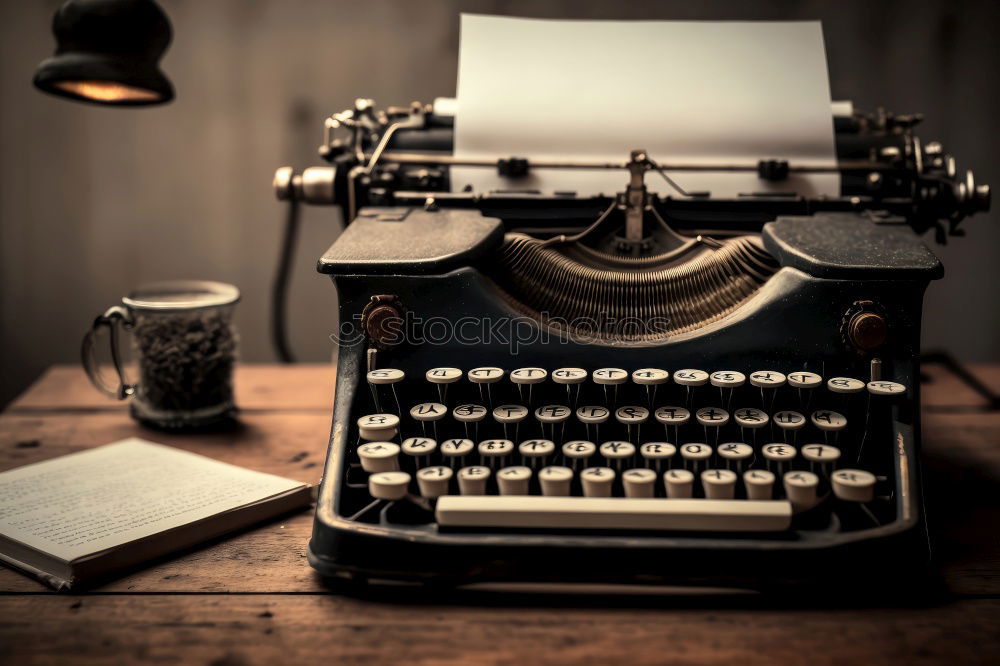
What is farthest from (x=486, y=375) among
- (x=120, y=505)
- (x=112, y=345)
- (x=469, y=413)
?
(x=112, y=345)

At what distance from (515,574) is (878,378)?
59cm

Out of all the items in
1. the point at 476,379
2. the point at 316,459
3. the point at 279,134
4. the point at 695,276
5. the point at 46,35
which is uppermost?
the point at 46,35

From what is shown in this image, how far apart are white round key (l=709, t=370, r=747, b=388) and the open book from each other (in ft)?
2.22

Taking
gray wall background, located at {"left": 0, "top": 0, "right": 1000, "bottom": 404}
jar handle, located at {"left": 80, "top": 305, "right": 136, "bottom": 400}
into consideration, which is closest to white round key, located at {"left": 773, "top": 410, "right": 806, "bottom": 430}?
jar handle, located at {"left": 80, "top": 305, "right": 136, "bottom": 400}

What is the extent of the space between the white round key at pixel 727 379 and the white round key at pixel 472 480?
13.5 inches

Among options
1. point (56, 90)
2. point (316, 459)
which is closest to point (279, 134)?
point (56, 90)

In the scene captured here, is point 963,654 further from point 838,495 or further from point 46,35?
point 46,35

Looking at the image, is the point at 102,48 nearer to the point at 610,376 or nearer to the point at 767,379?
the point at 610,376

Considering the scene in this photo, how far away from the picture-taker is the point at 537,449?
1157 millimetres

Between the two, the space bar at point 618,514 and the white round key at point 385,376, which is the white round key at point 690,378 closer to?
the space bar at point 618,514

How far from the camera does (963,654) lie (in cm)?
98

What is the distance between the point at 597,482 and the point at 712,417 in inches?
7.7

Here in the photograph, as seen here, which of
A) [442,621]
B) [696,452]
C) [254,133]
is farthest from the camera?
[254,133]

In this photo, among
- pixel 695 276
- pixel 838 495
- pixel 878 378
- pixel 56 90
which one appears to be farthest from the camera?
pixel 56 90
